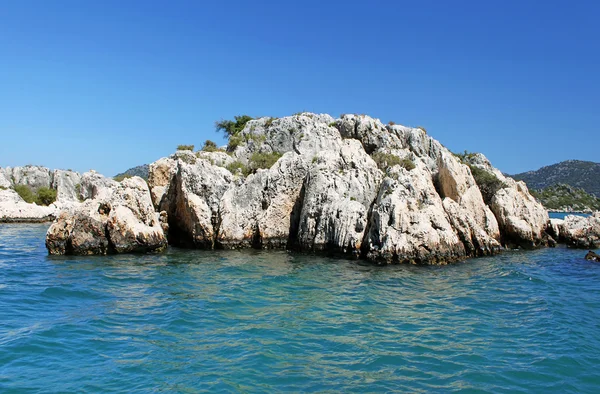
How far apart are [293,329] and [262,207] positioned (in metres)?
16.4

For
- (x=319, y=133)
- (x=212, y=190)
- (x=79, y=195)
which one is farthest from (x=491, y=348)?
(x=79, y=195)

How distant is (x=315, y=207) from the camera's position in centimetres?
2669

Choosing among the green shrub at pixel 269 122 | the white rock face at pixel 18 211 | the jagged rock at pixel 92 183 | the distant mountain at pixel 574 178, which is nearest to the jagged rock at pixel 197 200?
the green shrub at pixel 269 122

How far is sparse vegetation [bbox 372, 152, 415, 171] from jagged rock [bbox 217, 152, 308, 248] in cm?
676

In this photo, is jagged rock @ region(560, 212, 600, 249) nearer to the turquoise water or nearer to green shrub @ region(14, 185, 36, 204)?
the turquoise water

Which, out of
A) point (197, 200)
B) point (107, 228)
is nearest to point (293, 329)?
point (107, 228)

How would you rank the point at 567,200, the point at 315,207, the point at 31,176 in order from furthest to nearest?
1. the point at 567,200
2. the point at 31,176
3. the point at 315,207

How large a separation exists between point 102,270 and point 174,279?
382 cm

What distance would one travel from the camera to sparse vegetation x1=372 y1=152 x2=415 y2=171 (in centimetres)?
3231

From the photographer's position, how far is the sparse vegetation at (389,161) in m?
32.3

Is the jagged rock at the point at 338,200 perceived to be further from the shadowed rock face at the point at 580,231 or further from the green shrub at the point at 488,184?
the shadowed rock face at the point at 580,231

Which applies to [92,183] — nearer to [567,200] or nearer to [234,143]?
[234,143]

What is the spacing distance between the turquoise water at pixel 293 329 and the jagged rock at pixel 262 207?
20.6ft

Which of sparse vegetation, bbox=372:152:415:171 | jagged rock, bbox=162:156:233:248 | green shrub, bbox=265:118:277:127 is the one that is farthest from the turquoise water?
green shrub, bbox=265:118:277:127
